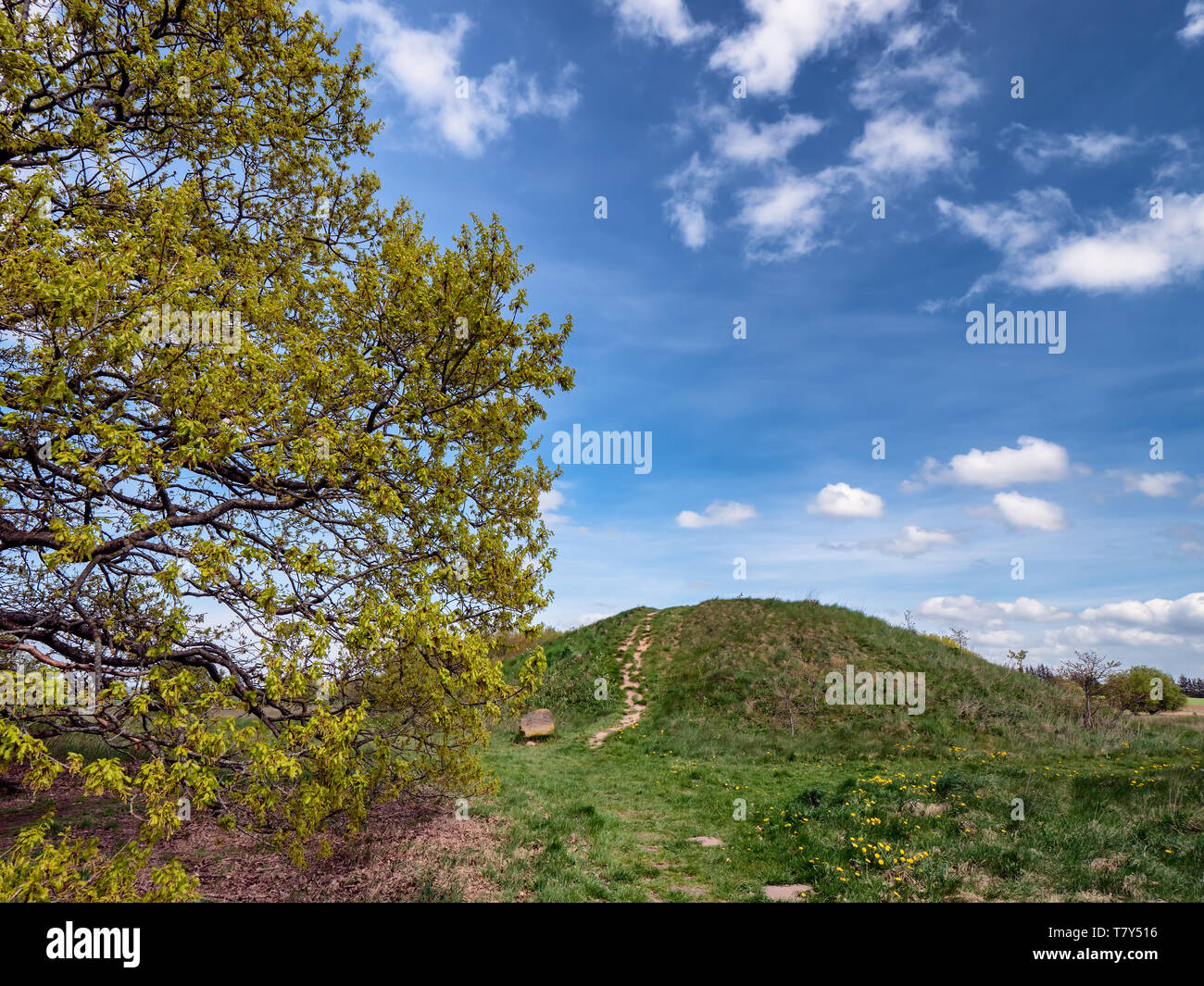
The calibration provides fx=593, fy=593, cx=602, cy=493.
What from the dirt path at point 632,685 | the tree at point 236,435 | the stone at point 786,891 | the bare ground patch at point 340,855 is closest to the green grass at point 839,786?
the stone at point 786,891

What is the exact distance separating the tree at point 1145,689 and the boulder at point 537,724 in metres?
31.2

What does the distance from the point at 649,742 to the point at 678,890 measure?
42.4ft

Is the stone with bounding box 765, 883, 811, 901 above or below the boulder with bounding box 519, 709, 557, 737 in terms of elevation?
above

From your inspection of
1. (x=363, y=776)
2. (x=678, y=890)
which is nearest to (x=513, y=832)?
(x=678, y=890)

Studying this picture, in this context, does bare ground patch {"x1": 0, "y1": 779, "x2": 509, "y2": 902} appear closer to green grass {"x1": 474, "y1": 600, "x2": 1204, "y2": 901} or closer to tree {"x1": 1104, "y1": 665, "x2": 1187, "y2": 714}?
green grass {"x1": 474, "y1": 600, "x2": 1204, "y2": 901}

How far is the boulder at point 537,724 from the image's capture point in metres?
23.7

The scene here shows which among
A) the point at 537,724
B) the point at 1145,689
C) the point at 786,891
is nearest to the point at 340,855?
the point at 786,891

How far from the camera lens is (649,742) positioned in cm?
2192

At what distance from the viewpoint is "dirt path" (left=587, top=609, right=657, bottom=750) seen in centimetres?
2394

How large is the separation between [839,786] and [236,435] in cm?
1404

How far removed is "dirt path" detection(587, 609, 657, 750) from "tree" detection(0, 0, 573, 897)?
14968 mm

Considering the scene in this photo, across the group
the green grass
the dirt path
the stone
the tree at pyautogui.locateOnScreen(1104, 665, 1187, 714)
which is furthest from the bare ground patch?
the tree at pyautogui.locateOnScreen(1104, 665, 1187, 714)

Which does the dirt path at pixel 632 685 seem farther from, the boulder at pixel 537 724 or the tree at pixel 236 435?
the tree at pixel 236 435
